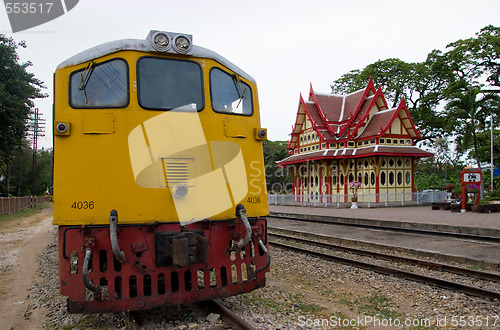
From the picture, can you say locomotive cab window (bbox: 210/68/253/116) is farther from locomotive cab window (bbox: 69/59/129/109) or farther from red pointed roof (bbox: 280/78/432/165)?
red pointed roof (bbox: 280/78/432/165)

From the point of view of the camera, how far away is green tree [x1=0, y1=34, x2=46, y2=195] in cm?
2338

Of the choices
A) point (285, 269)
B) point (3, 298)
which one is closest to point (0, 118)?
point (3, 298)

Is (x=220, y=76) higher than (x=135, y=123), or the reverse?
(x=220, y=76)

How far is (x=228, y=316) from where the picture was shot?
15.6 ft

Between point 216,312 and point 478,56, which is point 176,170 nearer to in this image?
point 216,312

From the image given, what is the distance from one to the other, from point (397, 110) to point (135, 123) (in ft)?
87.3

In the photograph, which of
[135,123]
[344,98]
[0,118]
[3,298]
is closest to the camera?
[135,123]

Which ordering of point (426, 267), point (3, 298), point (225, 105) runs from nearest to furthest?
point (225, 105) → point (3, 298) → point (426, 267)

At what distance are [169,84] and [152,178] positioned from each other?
124 cm

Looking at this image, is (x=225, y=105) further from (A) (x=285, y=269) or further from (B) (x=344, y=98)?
(B) (x=344, y=98)

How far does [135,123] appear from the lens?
4.76 meters

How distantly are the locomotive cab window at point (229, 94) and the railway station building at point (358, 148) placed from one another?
2242 centimetres

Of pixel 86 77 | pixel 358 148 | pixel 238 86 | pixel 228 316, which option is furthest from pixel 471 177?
pixel 86 77

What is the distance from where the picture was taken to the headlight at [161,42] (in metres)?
4.93
